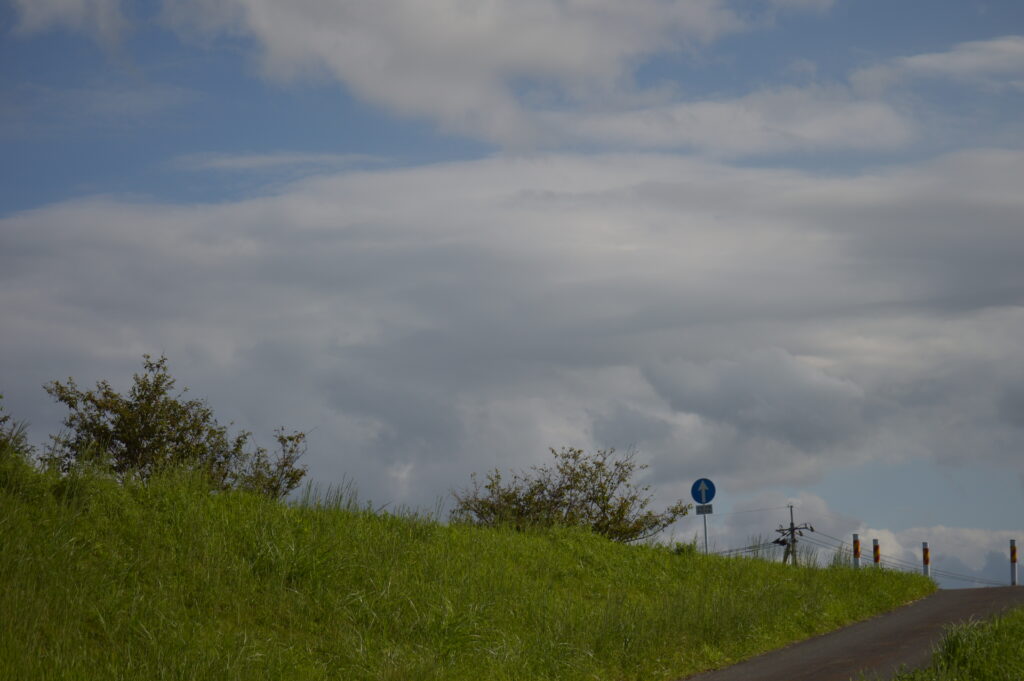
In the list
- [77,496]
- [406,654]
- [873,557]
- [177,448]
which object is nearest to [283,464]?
[177,448]

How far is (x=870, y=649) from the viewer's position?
51.6 feet

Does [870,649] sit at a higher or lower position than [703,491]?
lower

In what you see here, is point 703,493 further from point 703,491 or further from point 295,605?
point 295,605

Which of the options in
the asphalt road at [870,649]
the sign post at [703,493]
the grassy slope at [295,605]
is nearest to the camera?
the grassy slope at [295,605]

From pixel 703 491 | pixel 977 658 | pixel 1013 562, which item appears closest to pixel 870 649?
pixel 977 658

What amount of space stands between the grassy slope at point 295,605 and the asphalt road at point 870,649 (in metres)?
0.58

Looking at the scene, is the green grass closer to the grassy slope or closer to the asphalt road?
the asphalt road

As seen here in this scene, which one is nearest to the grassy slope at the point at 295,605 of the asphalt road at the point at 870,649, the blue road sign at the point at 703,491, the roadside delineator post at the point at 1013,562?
the asphalt road at the point at 870,649

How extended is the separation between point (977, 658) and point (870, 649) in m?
3.78

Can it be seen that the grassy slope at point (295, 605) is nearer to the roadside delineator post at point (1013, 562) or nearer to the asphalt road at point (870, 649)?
the asphalt road at point (870, 649)

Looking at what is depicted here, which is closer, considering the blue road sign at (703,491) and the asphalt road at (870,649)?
the asphalt road at (870,649)

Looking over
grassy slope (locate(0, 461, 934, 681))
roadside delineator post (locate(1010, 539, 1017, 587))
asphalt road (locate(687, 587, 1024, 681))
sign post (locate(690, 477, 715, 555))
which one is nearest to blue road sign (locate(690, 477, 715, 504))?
sign post (locate(690, 477, 715, 555))

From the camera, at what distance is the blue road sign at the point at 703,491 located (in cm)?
2967

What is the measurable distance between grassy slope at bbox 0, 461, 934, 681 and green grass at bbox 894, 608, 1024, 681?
3.39 metres
